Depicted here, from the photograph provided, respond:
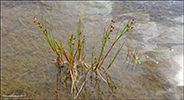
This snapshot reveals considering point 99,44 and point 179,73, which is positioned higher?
point 99,44

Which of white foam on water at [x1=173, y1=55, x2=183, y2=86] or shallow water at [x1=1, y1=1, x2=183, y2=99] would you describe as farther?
white foam on water at [x1=173, y1=55, x2=183, y2=86]

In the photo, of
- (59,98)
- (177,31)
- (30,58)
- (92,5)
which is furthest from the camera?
(92,5)

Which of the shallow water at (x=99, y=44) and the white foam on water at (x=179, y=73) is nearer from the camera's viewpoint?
the shallow water at (x=99, y=44)

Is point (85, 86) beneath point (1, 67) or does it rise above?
beneath

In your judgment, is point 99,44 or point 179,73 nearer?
point 179,73

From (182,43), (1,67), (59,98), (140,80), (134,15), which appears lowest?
(59,98)

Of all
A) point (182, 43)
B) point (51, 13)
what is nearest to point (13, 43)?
point (51, 13)

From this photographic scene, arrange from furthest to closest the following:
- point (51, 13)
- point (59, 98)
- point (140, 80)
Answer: point (51, 13) < point (140, 80) < point (59, 98)

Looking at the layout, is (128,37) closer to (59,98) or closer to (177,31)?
(177,31)
